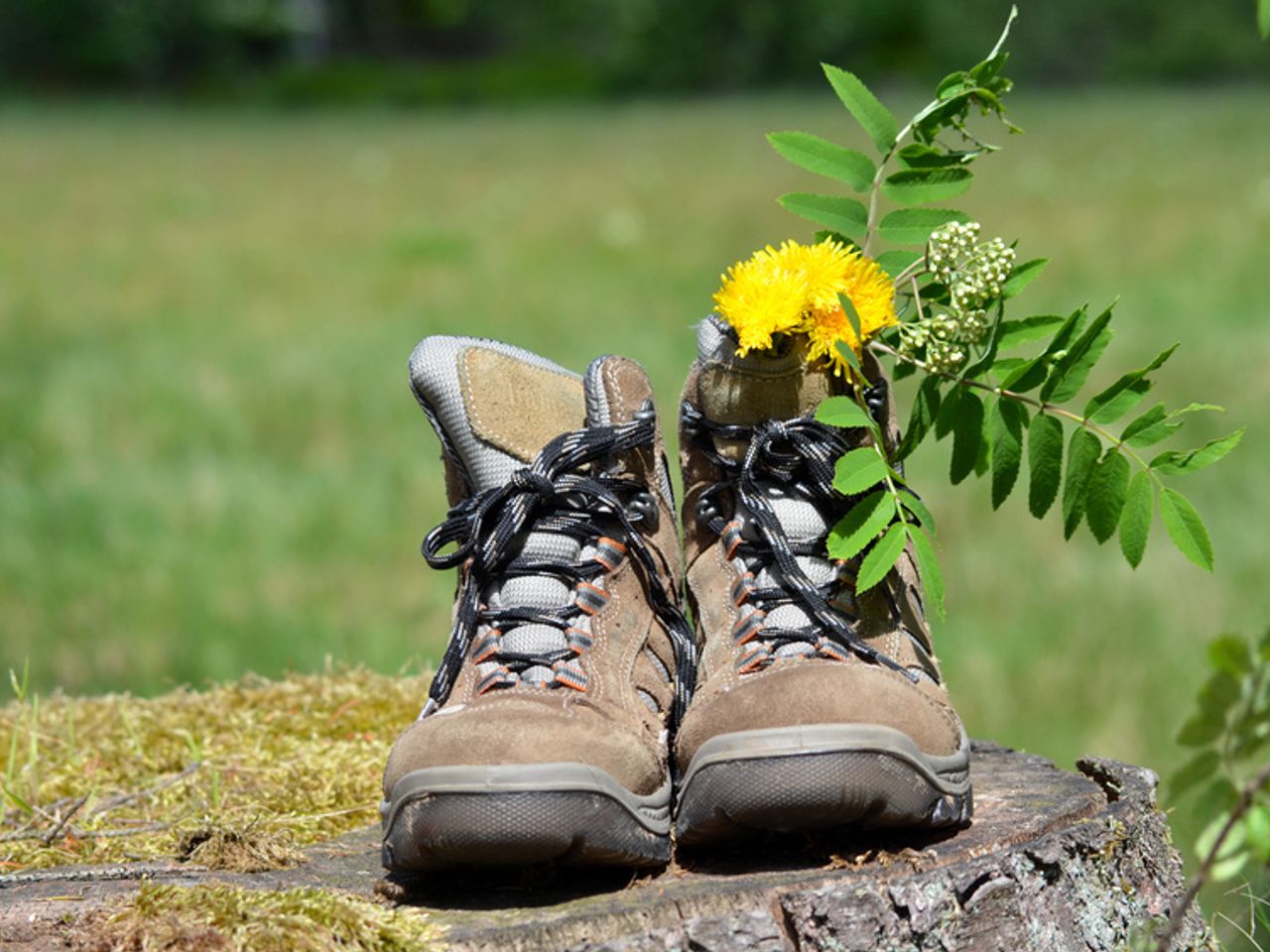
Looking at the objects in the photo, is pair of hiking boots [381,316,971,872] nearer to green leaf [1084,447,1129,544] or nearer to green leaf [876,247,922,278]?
green leaf [876,247,922,278]

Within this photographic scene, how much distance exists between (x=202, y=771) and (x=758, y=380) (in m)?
1.34

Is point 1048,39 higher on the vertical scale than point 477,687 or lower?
higher

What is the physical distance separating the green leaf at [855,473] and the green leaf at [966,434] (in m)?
0.16

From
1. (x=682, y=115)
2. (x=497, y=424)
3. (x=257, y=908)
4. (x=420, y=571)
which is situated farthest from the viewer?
(x=682, y=115)

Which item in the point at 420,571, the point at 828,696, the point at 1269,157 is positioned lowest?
the point at 420,571

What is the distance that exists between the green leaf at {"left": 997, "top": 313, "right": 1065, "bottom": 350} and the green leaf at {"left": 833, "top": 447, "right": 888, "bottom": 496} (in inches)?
11.9

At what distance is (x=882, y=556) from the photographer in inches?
87.7

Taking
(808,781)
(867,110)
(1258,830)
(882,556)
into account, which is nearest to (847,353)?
(882,556)

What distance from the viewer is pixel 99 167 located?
22.4 m

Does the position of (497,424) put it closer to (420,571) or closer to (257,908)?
(257,908)

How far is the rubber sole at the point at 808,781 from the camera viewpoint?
6.56 ft

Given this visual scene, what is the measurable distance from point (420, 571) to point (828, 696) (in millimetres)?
4673

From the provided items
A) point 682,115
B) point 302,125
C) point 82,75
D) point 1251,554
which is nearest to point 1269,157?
point 1251,554

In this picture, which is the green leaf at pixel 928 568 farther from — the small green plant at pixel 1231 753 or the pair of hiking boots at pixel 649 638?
the small green plant at pixel 1231 753
